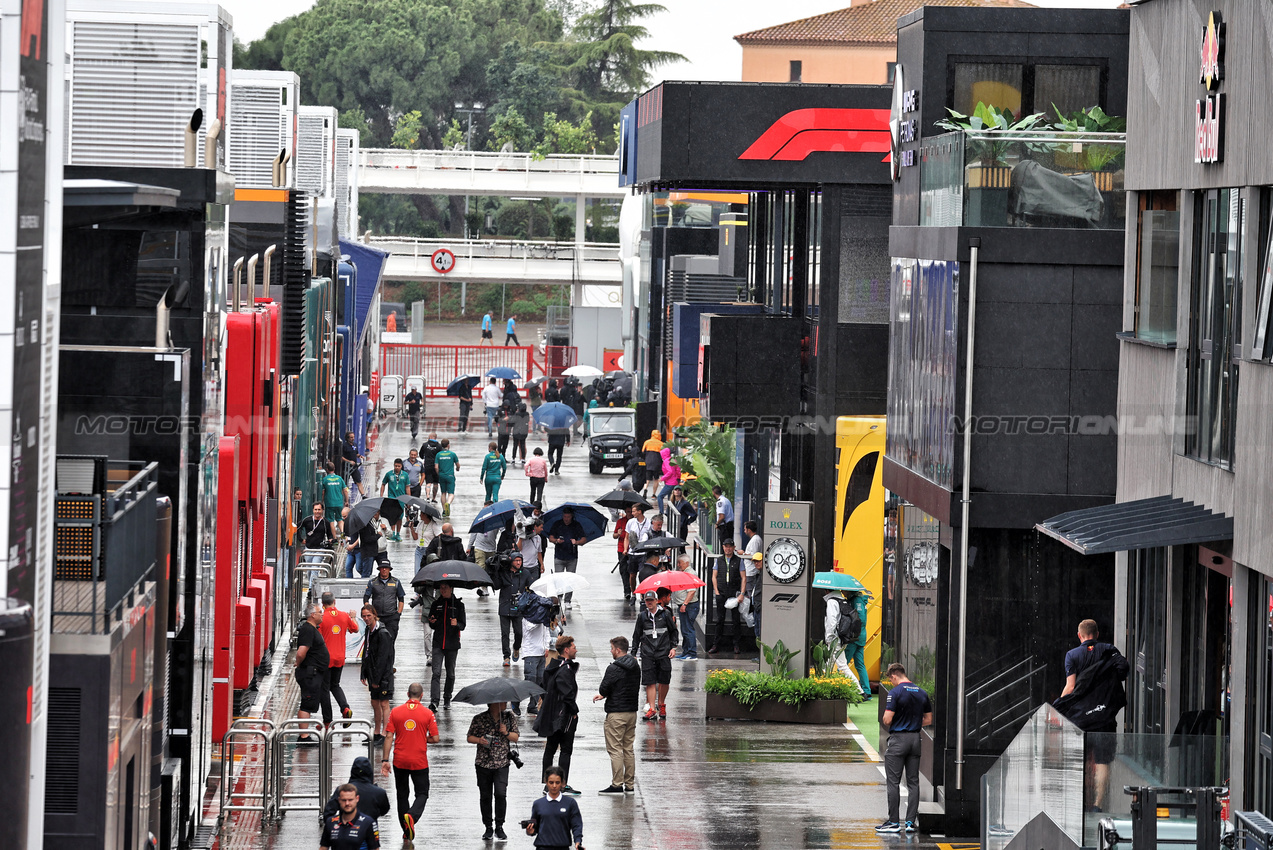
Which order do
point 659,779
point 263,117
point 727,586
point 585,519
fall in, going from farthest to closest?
point 263,117 < point 585,519 < point 727,586 < point 659,779

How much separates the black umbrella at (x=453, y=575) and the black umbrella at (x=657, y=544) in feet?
14.6

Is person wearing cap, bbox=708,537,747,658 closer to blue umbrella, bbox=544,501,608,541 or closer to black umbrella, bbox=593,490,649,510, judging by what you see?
blue umbrella, bbox=544,501,608,541

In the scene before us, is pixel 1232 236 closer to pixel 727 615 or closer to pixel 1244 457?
pixel 1244 457

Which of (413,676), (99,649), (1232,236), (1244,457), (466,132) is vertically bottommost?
(413,676)

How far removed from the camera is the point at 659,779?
737 inches

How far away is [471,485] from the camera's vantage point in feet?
139

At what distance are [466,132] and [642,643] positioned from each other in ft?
259

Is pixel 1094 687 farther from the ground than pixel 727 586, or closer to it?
farther from the ground

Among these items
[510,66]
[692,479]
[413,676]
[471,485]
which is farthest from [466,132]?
[413,676]

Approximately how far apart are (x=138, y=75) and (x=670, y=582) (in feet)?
28.1

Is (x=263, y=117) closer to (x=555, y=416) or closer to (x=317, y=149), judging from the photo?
(x=317, y=149)

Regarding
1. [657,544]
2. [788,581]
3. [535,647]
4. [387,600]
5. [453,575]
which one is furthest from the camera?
[657,544]

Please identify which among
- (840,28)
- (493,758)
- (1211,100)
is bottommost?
(493,758)

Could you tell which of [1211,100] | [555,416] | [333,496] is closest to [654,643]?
[1211,100]
